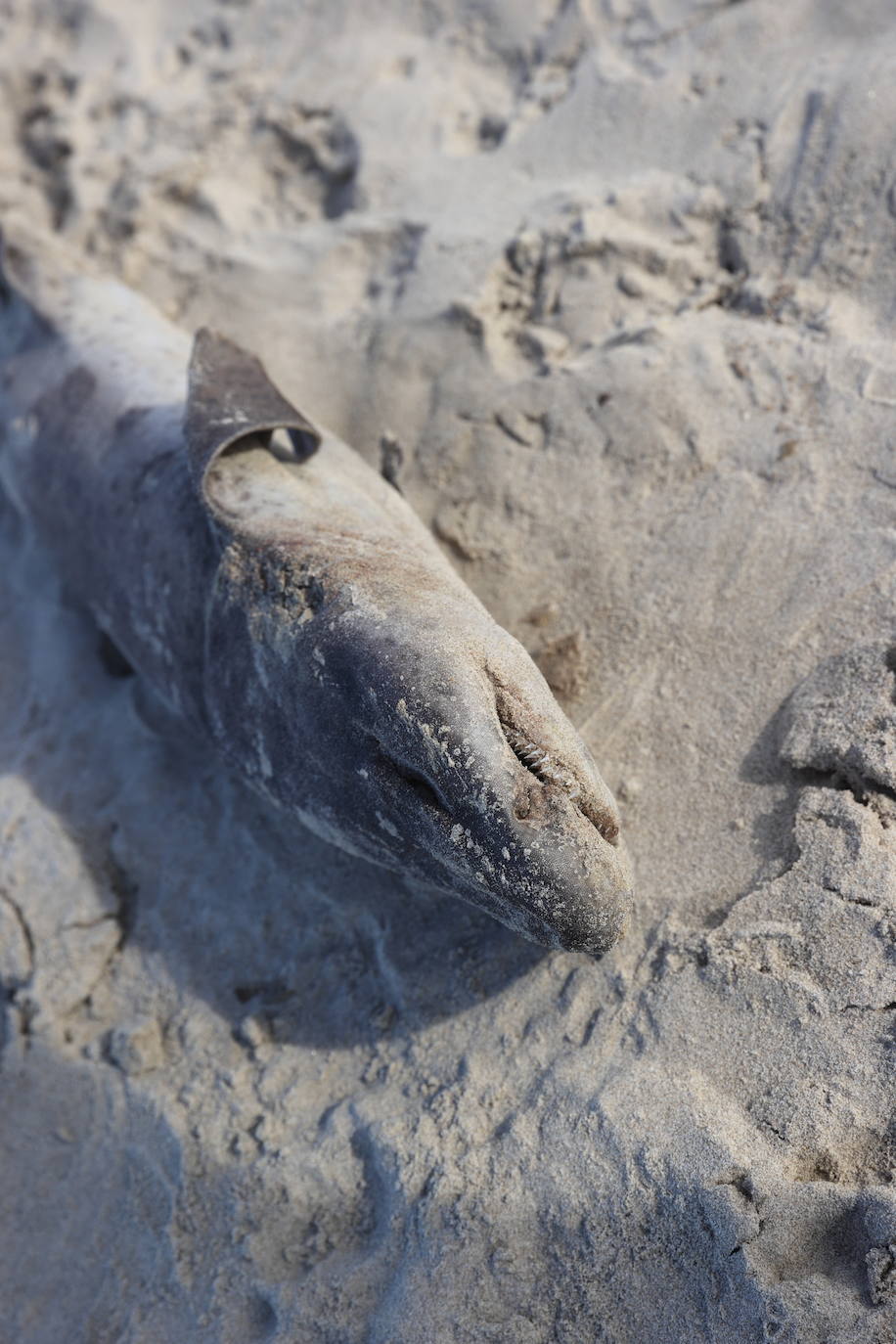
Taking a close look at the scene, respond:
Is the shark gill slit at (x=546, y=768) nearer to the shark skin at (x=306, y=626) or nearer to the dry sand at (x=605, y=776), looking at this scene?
the shark skin at (x=306, y=626)

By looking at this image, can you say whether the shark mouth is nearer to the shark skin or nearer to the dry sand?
the shark skin

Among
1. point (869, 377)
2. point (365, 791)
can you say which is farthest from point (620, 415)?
point (365, 791)

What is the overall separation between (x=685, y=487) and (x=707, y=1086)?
1.84m

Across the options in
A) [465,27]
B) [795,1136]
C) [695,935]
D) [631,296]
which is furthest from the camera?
[465,27]

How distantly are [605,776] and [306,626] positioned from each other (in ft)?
3.23

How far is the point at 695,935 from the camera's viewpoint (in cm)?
255

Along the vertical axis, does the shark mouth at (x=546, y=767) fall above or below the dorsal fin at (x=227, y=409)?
below

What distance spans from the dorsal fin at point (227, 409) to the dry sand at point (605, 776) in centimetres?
51

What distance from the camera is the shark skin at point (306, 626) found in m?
2.32

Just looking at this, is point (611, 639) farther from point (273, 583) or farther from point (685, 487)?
point (273, 583)

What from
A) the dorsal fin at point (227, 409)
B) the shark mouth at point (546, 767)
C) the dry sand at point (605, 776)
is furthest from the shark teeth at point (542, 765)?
the dorsal fin at point (227, 409)

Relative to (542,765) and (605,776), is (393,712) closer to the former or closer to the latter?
(542,765)

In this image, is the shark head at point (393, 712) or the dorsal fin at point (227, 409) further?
the dorsal fin at point (227, 409)

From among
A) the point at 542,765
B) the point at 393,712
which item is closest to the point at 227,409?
the point at 393,712
